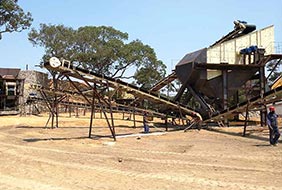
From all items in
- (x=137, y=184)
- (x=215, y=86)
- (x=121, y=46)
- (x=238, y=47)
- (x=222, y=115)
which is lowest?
(x=137, y=184)

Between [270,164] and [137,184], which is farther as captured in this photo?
[270,164]

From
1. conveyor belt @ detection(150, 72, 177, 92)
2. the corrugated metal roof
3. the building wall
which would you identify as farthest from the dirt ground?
conveyor belt @ detection(150, 72, 177, 92)

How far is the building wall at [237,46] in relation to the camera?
27.5 metres

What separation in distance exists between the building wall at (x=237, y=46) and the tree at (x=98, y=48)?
78.7 ft

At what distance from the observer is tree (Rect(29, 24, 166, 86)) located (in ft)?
159

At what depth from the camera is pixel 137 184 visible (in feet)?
25.8

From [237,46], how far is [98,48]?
25192 millimetres

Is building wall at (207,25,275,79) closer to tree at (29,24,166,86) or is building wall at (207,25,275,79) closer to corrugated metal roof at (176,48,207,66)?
corrugated metal roof at (176,48,207,66)

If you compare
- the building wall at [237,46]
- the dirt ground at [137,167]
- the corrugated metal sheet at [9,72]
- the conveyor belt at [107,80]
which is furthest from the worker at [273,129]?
the corrugated metal sheet at [9,72]

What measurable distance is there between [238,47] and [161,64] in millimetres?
27668

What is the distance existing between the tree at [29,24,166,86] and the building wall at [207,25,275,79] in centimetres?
2399

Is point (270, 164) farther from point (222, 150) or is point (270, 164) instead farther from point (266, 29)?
point (266, 29)

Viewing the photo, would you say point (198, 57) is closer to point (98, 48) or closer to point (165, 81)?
point (165, 81)

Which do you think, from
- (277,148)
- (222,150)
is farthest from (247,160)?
(277,148)
